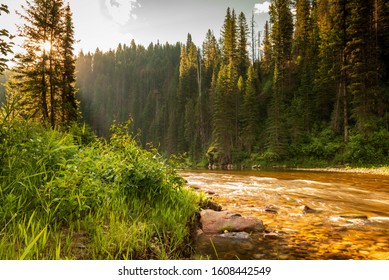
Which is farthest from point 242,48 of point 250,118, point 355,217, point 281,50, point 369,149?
point 355,217

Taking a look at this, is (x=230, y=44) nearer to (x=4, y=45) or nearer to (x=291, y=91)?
(x=291, y=91)

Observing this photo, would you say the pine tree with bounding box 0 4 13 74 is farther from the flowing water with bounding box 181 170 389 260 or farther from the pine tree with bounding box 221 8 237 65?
the pine tree with bounding box 221 8 237 65

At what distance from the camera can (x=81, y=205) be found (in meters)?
2.76

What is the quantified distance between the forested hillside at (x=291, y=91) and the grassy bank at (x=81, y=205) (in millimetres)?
6131

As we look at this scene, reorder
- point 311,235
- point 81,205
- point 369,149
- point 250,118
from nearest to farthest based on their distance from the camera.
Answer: point 81,205 < point 311,235 < point 369,149 < point 250,118

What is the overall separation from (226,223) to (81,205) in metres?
2.53

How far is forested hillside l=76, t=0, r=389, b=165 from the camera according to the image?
2305 centimetres

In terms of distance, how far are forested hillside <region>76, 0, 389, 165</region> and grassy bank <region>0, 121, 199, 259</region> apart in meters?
6.13

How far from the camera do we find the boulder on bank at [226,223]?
13.7ft

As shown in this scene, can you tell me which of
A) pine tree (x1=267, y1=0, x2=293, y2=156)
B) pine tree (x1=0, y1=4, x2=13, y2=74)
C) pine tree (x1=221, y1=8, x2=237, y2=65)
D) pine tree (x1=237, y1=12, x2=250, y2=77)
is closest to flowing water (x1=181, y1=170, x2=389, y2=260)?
pine tree (x1=0, y1=4, x2=13, y2=74)

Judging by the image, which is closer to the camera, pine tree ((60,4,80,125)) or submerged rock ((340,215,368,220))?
submerged rock ((340,215,368,220))

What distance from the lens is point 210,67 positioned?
5762 centimetres

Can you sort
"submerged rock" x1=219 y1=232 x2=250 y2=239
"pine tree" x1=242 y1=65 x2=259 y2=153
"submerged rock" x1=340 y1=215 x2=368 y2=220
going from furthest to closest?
"pine tree" x1=242 y1=65 x2=259 y2=153 → "submerged rock" x1=340 y1=215 x2=368 y2=220 → "submerged rock" x1=219 y1=232 x2=250 y2=239
